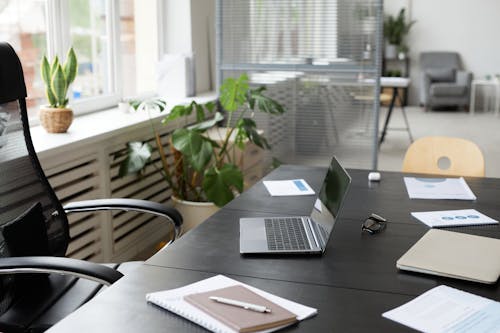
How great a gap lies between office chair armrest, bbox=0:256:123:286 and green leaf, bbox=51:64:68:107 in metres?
1.65

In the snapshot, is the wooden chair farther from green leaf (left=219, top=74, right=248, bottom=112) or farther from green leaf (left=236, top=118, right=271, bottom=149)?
green leaf (left=219, top=74, right=248, bottom=112)

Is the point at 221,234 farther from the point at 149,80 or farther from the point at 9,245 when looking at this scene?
the point at 149,80

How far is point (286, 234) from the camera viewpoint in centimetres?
212

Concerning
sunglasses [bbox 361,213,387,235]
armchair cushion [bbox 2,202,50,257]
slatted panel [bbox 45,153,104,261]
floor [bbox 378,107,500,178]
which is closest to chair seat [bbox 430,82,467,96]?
floor [bbox 378,107,500,178]

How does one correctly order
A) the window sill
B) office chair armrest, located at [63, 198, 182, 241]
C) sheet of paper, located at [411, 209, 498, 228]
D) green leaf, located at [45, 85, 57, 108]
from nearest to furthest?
sheet of paper, located at [411, 209, 498, 228], office chair armrest, located at [63, 198, 182, 241], the window sill, green leaf, located at [45, 85, 57, 108]

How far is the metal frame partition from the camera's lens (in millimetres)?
4703

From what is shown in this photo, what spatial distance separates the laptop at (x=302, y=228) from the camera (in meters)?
1.99

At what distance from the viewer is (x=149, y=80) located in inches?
202

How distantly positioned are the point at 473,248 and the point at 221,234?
0.75m

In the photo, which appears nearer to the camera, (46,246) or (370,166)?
(46,246)

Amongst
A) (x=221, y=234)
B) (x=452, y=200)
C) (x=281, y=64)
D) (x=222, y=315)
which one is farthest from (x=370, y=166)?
(x=222, y=315)

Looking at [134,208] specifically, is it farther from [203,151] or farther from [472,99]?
[472,99]

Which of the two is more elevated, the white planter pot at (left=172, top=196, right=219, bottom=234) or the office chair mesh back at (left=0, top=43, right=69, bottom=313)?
the office chair mesh back at (left=0, top=43, right=69, bottom=313)

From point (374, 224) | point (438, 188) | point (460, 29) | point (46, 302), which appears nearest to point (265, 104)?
point (438, 188)
